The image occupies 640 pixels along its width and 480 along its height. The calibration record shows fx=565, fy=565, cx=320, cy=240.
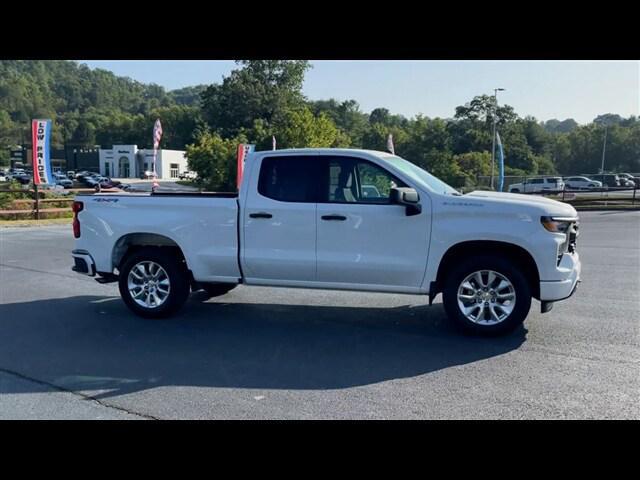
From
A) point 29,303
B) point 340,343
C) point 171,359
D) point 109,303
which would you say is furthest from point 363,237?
point 29,303

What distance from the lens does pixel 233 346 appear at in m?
5.97

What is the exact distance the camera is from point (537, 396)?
4531mm

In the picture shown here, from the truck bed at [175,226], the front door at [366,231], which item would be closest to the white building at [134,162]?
the truck bed at [175,226]

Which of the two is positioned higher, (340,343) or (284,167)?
(284,167)

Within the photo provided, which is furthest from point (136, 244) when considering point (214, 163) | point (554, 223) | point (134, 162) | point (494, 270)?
point (134, 162)

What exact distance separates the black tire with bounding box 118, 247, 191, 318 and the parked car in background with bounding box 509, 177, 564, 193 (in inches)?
1734

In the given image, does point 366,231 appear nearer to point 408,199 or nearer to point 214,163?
point 408,199

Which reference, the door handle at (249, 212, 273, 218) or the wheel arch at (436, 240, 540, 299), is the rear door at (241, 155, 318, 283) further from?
the wheel arch at (436, 240, 540, 299)

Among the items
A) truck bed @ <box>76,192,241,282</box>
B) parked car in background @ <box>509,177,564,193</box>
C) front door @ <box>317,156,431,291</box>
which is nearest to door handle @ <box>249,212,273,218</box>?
truck bed @ <box>76,192,241,282</box>

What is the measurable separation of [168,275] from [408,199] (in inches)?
121

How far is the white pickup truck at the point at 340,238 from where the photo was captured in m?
5.99

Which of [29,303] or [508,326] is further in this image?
[29,303]

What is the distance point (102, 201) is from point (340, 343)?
359 centimetres

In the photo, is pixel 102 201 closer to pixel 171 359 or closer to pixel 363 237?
pixel 171 359
